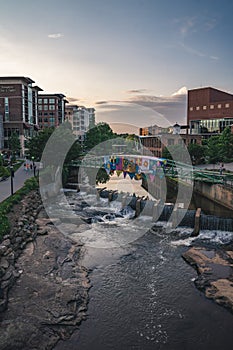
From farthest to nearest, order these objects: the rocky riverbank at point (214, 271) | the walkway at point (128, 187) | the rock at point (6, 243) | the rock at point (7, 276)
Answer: the walkway at point (128, 187) → the rock at point (6, 243) → the rocky riverbank at point (214, 271) → the rock at point (7, 276)

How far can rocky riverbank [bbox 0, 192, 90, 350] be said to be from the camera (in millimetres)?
12453

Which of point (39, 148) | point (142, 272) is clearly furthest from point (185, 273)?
point (39, 148)

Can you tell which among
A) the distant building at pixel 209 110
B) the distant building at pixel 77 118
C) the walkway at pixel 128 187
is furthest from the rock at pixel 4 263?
the distant building at pixel 77 118

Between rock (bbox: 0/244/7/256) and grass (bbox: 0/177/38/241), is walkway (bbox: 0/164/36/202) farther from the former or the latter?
rock (bbox: 0/244/7/256)

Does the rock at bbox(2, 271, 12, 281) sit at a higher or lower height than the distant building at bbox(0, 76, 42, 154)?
lower

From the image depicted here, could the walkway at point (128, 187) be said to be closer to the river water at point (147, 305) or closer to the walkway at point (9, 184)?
the walkway at point (9, 184)

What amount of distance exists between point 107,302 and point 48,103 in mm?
96837

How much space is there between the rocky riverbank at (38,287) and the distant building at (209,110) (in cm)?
5494

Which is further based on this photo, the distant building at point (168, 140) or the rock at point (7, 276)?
the distant building at point (168, 140)

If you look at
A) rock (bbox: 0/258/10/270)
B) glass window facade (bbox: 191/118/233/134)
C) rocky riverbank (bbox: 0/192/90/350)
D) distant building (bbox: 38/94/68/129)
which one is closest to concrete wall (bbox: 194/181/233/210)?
rocky riverbank (bbox: 0/192/90/350)

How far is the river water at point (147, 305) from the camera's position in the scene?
41.3 feet

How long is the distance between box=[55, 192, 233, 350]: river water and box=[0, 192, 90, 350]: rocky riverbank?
0.67 m

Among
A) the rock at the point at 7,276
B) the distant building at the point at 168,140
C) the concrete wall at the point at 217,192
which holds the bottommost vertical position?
the rock at the point at 7,276

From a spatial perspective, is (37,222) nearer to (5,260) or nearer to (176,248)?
(5,260)
